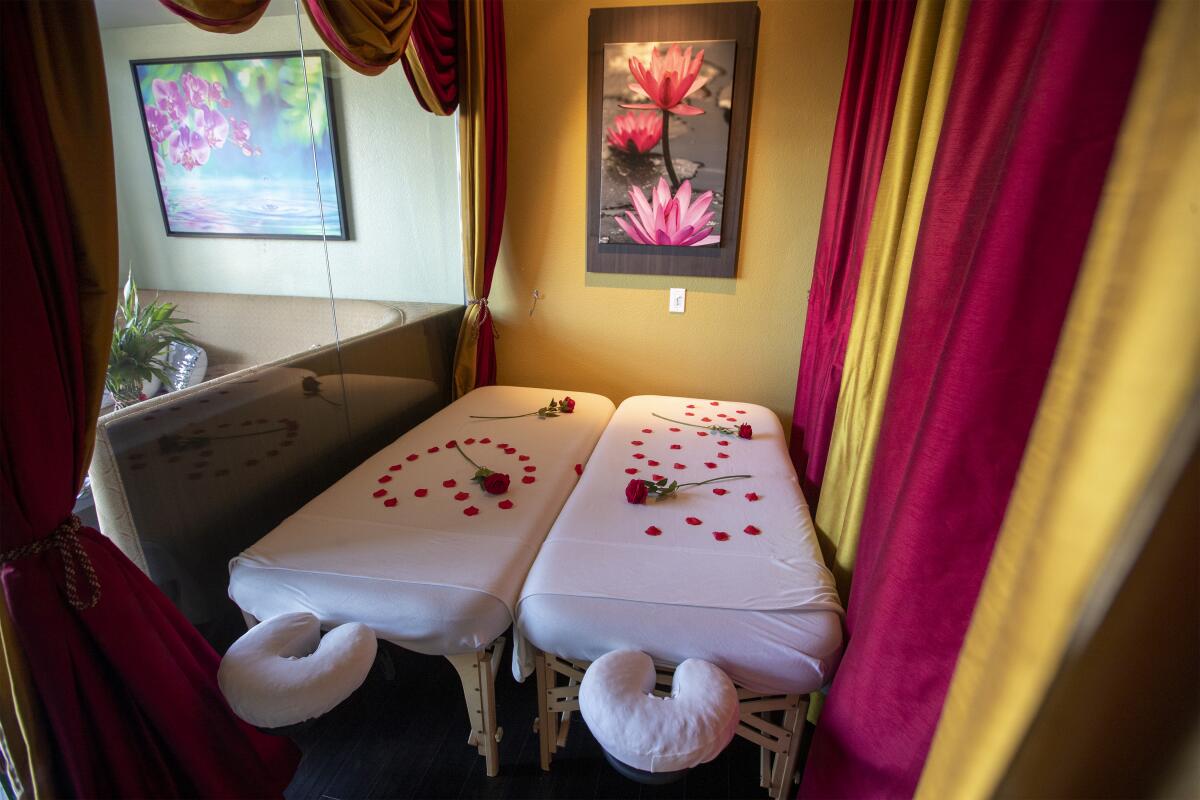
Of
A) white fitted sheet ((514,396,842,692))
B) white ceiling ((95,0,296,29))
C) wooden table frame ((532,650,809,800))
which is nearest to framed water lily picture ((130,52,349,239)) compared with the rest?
white ceiling ((95,0,296,29))

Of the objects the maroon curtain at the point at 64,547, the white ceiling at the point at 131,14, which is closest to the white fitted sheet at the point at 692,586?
the maroon curtain at the point at 64,547

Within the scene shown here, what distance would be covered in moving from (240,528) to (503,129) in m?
1.97

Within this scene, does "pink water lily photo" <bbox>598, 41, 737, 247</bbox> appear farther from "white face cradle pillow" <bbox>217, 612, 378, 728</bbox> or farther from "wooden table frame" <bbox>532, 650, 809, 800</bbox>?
"white face cradle pillow" <bbox>217, 612, 378, 728</bbox>

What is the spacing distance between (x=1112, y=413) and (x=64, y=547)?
1.39 meters

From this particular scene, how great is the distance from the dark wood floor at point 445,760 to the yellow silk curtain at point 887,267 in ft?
2.11

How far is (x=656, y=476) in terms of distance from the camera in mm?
1614

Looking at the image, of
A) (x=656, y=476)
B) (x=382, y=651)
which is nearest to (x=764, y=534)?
(x=656, y=476)

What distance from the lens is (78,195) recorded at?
31.4 inches

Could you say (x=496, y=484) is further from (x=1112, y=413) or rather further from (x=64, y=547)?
(x=1112, y=413)

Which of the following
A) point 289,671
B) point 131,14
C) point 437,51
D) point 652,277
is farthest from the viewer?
point 652,277

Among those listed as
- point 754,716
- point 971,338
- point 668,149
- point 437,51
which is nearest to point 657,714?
point 754,716

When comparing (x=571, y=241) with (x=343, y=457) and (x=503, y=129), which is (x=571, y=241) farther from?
(x=343, y=457)

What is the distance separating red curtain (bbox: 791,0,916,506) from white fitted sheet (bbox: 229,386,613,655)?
0.93 m

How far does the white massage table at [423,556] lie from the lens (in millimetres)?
1065
